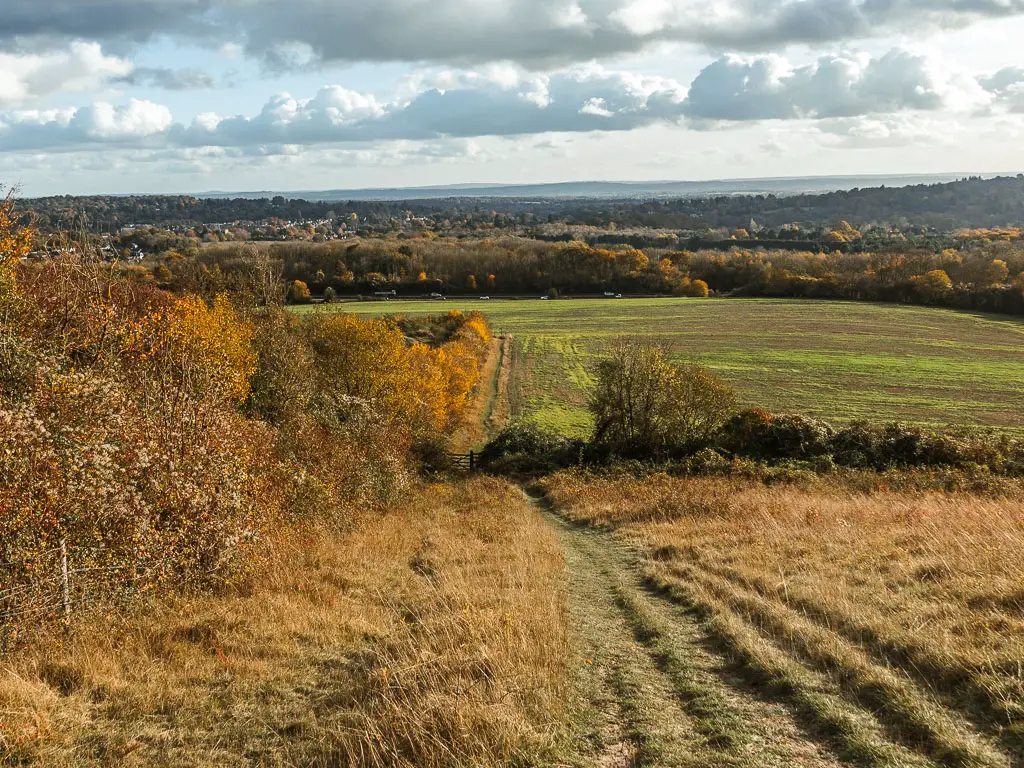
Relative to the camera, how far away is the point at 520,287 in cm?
14962

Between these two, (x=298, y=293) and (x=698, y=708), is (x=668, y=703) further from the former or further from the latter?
(x=298, y=293)

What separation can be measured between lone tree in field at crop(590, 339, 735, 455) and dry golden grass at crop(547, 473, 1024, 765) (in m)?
19.2

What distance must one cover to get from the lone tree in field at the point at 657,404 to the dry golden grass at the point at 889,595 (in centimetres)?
1921

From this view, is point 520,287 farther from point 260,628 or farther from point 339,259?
point 260,628

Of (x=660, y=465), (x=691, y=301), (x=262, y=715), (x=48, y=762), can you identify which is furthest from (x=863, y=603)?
(x=691, y=301)

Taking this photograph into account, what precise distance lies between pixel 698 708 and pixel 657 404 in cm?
3440

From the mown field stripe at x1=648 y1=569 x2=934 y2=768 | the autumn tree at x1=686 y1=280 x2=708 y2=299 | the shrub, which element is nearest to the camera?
the mown field stripe at x1=648 y1=569 x2=934 y2=768

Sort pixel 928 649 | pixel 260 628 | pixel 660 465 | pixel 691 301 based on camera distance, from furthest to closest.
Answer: pixel 691 301, pixel 660 465, pixel 260 628, pixel 928 649

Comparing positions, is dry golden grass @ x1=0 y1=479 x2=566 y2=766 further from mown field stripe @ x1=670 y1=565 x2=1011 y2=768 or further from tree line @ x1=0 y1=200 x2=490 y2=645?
mown field stripe @ x1=670 y1=565 x2=1011 y2=768

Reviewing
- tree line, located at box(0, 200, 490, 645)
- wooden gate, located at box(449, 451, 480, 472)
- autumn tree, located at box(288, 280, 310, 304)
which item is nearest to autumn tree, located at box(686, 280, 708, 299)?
autumn tree, located at box(288, 280, 310, 304)

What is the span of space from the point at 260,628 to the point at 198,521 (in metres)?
3.35

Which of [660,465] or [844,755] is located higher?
[844,755]

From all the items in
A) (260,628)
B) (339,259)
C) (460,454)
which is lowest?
(460,454)

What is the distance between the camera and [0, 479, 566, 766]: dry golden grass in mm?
7164
